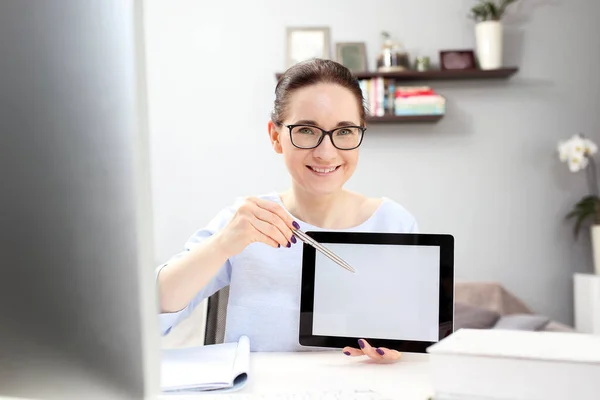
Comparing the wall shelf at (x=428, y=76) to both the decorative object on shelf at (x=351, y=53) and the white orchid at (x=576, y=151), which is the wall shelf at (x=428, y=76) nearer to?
the decorative object on shelf at (x=351, y=53)

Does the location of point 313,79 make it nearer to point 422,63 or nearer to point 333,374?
point 333,374

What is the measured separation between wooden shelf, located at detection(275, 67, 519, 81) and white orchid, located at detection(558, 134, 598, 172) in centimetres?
49

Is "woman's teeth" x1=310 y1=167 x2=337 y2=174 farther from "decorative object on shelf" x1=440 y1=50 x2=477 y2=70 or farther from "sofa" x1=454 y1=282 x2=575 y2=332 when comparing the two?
"decorative object on shelf" x1=440 y1=50 x2=477 y2=70

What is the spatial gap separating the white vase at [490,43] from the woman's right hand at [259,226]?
270cm

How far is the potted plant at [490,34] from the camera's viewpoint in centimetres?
355

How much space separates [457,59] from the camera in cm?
366

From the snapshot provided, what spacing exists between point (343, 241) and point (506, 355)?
0.53 metres

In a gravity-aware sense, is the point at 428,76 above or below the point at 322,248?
above

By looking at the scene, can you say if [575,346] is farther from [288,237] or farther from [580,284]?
[580,284]

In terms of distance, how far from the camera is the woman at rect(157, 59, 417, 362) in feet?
4.42

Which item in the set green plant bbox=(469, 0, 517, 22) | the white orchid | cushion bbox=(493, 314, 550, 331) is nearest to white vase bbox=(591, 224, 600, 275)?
the white orchid

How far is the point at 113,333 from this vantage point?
456 millimetres

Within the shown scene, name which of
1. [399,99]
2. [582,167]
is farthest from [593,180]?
[399,99]

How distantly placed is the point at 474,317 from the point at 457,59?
142 cm
